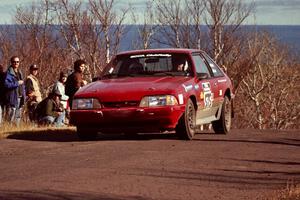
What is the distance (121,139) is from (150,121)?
105cm

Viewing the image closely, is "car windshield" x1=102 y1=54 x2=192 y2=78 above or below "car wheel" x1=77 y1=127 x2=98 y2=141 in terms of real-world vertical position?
above

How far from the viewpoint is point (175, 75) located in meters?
13.1

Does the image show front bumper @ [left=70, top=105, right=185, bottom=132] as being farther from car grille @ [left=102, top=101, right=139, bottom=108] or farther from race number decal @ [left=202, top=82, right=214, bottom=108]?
race number decal @ [left=202, top=82, right=214, bottom=108]

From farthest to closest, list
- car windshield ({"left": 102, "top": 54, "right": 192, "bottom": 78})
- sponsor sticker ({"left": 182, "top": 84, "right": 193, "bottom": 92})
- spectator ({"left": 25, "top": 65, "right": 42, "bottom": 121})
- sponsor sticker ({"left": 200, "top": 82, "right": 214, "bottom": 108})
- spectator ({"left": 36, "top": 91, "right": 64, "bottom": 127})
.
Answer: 1. spectator ({"left": 25, "top": 65, "right": 42, "bottom": 121})
2. spectator ({"left": 36, "top": 91, "right": 64, "bottom": 127})
3. sponsor sticker ({"left": 200, "top": 82, "right": 214, "bottom": 108})
4. car windshield ({"left": 102, "top": 54, "right": 192, "bottom": 78})
5. sponsor sticker ({"left": 182, "top": 84, "right": 193, "bottom": 92})

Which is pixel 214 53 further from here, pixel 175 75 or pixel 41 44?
pixel 175 75

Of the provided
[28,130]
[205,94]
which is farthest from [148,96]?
[28,130]

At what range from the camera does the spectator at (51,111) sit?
16062 millimetres

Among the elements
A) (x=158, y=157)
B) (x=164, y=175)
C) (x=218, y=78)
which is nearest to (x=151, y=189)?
(x=164, y=175)

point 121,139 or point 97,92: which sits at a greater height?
point 97,92

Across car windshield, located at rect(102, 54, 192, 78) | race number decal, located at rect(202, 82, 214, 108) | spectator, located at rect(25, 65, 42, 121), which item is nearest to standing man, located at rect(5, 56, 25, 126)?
spectator, located at rect(25, 65, 42, 121)

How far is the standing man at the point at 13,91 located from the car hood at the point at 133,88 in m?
2.99

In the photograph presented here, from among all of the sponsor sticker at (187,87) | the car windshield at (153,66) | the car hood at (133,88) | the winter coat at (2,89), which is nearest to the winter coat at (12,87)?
the winter coat at (2,89)

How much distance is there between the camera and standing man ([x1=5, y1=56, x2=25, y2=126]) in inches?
605

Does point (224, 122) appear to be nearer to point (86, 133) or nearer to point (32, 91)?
point (86, 133)
